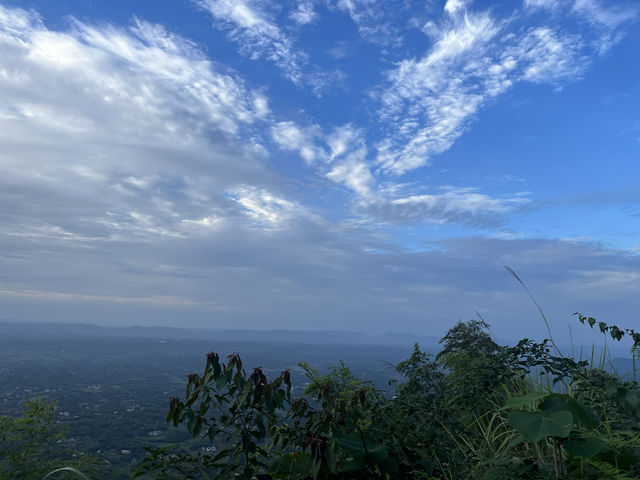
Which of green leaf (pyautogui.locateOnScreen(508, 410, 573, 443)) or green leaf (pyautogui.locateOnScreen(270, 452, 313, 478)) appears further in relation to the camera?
green leaf (pyautogui.locateOnScreen(270, 452, 313, 478))

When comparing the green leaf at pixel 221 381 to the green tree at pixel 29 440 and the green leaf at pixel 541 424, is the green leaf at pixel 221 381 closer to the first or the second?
the green leaf at pixel 541 424

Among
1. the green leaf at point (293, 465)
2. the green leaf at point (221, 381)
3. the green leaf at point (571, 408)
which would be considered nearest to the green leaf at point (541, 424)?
the green leaf at point (571, 408)

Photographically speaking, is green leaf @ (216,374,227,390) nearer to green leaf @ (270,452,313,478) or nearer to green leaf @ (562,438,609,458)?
green leaf @ (270,452,313,478)

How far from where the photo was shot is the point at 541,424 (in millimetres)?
2248

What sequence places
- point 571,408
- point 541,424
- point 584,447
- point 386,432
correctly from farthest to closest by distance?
1. point 386,432
2. point 571,408
3. point 584,447
4. point 541,424

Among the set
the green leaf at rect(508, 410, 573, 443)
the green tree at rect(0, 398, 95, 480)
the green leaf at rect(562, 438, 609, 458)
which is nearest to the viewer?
the green leaf at rect(508, 410, 573, 443)

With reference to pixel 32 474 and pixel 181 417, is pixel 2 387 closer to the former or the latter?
pixel 32 474

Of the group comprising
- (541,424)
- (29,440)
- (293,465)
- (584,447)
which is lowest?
(29,440)

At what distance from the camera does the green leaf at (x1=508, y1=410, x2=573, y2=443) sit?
6.96 ft

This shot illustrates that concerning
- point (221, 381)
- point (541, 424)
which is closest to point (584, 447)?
point (541, 424)

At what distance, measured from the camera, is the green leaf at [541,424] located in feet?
6.96

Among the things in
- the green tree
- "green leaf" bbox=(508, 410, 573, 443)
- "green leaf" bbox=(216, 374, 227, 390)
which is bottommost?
the green tree

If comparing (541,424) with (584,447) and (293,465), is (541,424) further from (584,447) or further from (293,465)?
(293,465)

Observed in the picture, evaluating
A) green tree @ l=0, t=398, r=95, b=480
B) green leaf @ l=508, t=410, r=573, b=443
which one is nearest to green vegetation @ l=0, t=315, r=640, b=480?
green leaf @ l=508, t=410, r=573, b=443
